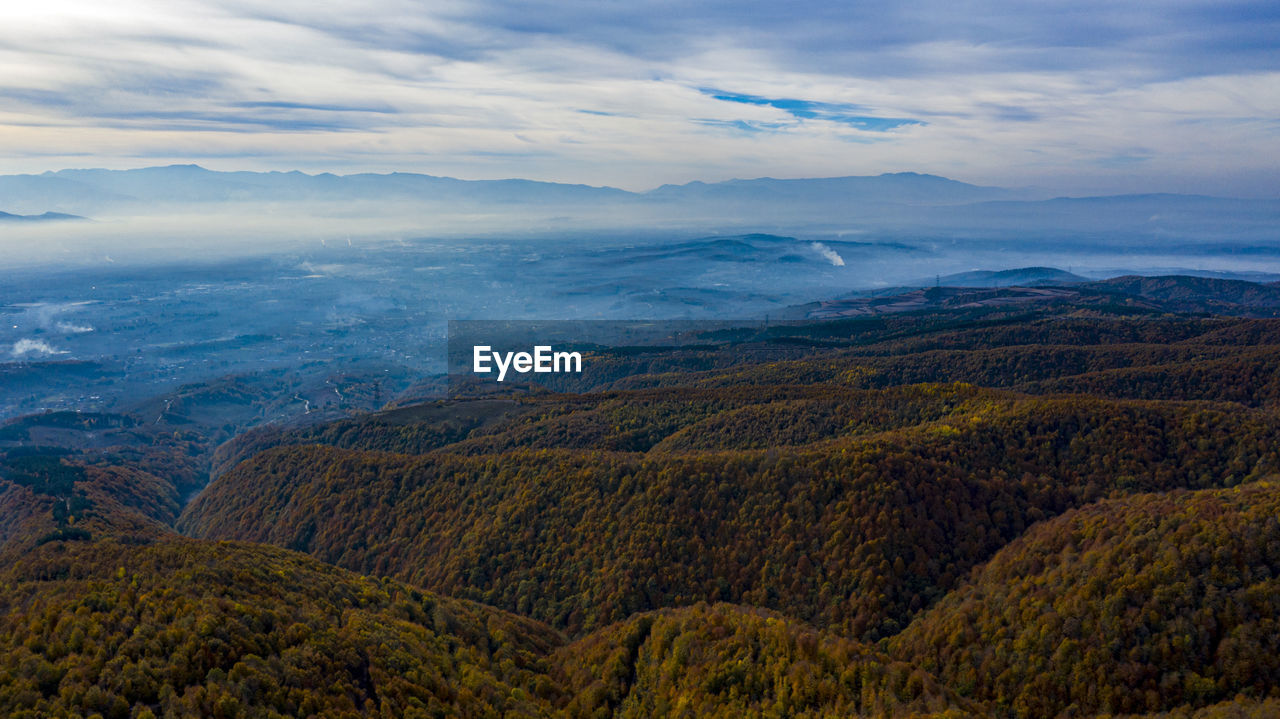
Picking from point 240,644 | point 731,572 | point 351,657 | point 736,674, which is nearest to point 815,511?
point 731,572

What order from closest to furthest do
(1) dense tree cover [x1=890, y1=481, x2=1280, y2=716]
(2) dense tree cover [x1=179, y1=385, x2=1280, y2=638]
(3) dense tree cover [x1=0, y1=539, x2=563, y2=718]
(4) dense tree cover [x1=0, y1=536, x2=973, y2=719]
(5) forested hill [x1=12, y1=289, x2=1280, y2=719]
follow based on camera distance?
(3) dense tree cover [x1=0, y1=539, x2=563, y2=718] < (4) dense tree cover [x1=0, y1=536, x2=973, y2=719] < (1) dense tree cover [x1=890, y1=481, x2=1280, y2=716] < (5) forested hill [x1=12, y1=289, x2=1280, y2=719] < (2) dense tree cover [x1=179, y1=385, x2=1280, y2=638]

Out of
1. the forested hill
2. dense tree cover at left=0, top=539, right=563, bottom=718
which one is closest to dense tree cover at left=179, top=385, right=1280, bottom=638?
the forested hill

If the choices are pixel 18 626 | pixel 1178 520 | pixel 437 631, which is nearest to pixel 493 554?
pixel 437 631

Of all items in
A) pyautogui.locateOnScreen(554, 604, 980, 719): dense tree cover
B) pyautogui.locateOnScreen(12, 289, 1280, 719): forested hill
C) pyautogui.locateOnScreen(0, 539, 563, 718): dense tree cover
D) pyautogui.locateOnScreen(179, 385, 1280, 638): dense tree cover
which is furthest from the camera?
pyautogui.locateOnScreen(179, 385, 1280, 638): dense tree cover

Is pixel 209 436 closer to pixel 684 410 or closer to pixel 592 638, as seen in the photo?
pixel 684 410

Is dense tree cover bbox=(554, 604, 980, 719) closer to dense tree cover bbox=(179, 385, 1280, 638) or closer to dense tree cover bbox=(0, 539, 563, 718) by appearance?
dense tree cover bbox=(0, 539, 563, 718)

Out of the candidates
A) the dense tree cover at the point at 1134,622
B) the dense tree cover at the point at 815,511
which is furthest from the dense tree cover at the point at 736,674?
the dense tree cover at the point at 815,511
